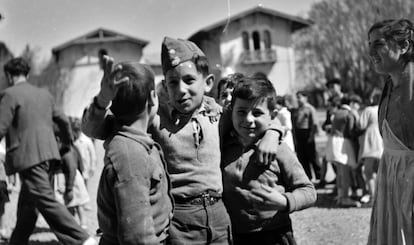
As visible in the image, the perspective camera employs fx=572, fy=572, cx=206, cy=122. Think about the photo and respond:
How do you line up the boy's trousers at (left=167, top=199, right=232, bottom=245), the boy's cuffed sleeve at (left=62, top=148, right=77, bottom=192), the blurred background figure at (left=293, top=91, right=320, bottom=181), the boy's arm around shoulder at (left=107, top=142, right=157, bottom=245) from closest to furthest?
the boy's arm around shoulder at (left=107, top=142, right=157, bottom=245)
the boy's trousers at (left=167, top=199, right=232, bottom=245)
the boy's cuffed sleeve at (left=62, top=148, right=77, bottom=192)
the blurred background figure at (left=293, top=91, right=320, bottom=181)

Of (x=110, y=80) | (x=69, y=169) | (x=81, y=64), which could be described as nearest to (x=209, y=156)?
(x=110, y=80)

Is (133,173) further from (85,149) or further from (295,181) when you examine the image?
(85,149)

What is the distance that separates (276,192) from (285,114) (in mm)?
4881

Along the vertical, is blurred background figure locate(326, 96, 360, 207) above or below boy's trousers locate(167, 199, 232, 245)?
below

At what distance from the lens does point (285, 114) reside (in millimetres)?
7199

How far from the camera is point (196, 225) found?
2.50 metres

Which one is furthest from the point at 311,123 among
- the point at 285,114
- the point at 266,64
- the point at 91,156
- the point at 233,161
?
the point at 266,64

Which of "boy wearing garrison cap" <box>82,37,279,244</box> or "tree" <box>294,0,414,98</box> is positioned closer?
"boy wearing garrison cap" <box>82,37,279,244</box>

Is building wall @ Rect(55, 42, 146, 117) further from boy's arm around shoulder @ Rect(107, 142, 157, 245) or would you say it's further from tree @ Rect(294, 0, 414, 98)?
Answer: boy's arm around shoulder @ Rect(107, 142, 157, 245)

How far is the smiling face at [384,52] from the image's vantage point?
2973 millimetres

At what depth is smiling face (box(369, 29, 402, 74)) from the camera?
117 inches

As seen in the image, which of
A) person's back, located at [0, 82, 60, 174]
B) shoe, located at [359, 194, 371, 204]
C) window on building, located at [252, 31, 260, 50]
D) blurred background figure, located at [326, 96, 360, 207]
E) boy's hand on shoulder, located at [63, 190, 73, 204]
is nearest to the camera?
person's back, located at [0, 82, 60, 174]

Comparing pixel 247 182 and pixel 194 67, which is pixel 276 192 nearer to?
pixel 247 182

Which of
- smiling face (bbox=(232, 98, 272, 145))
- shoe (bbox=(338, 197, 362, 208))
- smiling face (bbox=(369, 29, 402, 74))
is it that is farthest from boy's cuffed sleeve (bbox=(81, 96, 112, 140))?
shoe (bbox=(338, 197, 362, 208))
